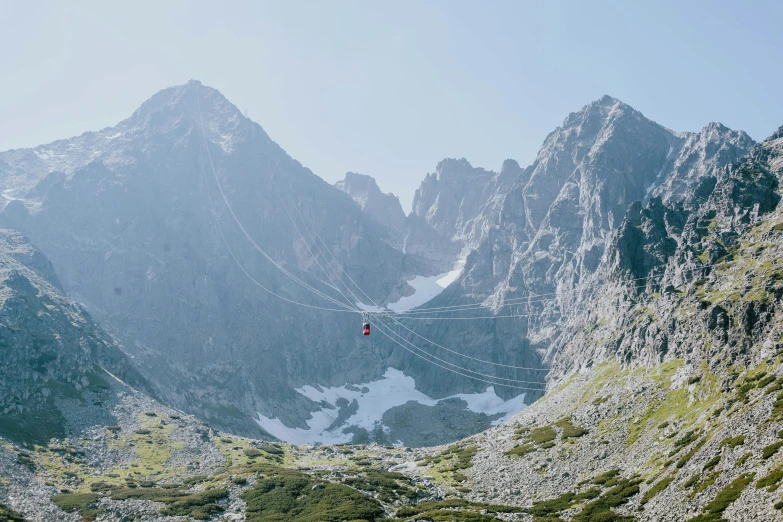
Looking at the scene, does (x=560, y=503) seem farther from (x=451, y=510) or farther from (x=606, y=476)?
(x=451, y=510)

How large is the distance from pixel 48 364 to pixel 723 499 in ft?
424

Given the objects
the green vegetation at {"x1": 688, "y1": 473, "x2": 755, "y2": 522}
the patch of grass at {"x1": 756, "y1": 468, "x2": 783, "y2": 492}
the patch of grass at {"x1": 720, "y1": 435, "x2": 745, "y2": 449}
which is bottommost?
the green vegetation at {"x1": 688, "y1": 473, "x2": 755, "y2": 522}

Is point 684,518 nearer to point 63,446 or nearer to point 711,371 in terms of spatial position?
point 711,371

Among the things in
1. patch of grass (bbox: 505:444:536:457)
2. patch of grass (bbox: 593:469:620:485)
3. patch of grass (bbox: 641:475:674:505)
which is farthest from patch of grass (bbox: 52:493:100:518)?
patch of grass (bbox: 641:475:674:505)

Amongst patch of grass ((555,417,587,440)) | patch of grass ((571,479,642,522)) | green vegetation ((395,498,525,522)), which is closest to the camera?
patch of grass ((571,479,642,522))

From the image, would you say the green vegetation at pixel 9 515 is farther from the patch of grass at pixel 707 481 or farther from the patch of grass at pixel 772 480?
the patch of grass at pixel 772 480

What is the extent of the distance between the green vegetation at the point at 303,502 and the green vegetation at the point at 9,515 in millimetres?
24829

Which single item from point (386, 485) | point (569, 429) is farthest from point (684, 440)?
point (386, 485)

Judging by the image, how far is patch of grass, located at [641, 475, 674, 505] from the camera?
169 ft

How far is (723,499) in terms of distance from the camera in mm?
41812

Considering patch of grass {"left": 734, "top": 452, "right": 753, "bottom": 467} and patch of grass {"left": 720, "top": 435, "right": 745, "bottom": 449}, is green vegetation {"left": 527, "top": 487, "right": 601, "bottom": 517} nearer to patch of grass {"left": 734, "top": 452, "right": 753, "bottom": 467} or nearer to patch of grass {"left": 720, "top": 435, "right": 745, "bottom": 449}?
patch of grass {"left": 720, "top": 435, "right": 745, "bottom": 449}

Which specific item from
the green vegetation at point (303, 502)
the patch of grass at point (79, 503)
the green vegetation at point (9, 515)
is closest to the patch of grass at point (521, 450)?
the green vegetation at point (303, 502)

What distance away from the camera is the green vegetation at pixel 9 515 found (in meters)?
62.5

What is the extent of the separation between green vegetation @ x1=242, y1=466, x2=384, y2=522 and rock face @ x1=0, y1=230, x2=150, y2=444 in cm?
5018
